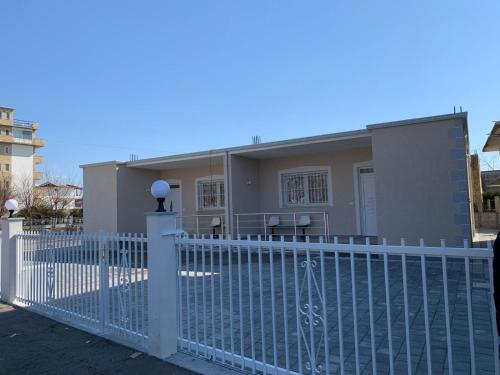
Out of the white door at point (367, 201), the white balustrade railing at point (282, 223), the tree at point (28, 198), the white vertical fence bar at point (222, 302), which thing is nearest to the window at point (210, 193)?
the white balustrade railing at point (282, 223)

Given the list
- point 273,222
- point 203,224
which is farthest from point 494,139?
point 203,224

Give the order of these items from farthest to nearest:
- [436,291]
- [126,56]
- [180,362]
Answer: [126,56]
[436,291]
[180,362]

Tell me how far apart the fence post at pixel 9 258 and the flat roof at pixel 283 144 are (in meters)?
7.07

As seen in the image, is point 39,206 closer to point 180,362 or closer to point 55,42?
point 55,42

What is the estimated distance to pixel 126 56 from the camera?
423 inches

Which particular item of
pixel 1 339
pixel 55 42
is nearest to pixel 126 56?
pixel 55 42

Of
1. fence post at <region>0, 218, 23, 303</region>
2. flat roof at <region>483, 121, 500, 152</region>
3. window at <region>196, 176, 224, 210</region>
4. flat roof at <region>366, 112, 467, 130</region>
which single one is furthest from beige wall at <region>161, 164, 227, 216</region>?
flat roof at <region>483, 121, 500, 152</region>

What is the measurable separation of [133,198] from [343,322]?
464 inches

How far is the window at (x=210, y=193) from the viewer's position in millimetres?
15406

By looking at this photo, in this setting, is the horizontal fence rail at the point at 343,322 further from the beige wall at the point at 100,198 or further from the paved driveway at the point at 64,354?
the beige wall at the point at 100,198

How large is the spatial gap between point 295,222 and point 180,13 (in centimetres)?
772

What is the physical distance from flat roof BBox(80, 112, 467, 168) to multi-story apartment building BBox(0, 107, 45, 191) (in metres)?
42.6

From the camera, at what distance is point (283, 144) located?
1168 centimetres

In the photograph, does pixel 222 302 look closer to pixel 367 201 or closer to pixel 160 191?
pixel 160 191
